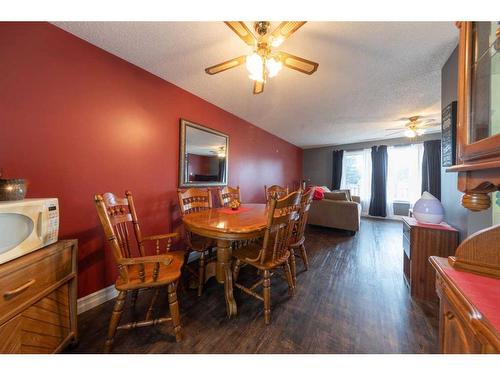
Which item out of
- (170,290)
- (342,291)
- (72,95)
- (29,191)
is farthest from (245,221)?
(72,95)

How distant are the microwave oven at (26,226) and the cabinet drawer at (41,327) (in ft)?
0.98

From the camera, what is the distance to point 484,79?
0.64m

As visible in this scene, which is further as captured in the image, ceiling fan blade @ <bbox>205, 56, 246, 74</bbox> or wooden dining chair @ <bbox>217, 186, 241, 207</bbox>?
wooden dining chair @ <bbox>217, 186, 241, 207</bbox>

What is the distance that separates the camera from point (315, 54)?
1642 mm

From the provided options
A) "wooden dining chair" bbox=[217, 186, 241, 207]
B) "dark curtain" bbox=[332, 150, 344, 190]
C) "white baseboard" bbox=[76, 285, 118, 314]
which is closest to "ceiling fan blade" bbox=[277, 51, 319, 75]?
"wooden dining chair" bbox=[217, 186, 241, 207]

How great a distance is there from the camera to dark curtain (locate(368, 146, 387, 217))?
5152 millimetres

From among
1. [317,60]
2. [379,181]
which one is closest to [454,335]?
[317,60]

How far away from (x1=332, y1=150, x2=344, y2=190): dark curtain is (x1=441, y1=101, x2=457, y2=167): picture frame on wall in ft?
14.0

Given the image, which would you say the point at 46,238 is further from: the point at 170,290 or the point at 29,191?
the point at 170,290

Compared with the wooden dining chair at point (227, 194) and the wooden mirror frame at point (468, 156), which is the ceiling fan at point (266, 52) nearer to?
the wooden mirror frame at point (468, 156)

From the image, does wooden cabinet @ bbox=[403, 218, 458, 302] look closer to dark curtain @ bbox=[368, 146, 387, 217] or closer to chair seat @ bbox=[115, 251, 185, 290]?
chair seat @ bbox=[115, 251, 185, 290]

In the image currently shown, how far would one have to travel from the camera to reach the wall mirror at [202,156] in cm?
234

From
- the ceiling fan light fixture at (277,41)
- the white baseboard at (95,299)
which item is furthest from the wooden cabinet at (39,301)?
the ceiling fan light fixture at (277,41)

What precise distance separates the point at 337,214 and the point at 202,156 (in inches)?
114
